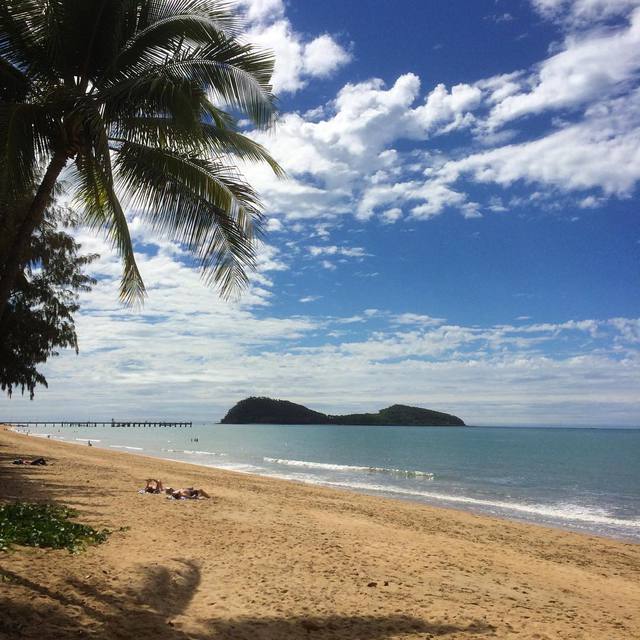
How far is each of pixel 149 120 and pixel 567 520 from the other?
1898cm

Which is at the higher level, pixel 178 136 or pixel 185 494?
pixel 178 136

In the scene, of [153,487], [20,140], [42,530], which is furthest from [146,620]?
[153,487]

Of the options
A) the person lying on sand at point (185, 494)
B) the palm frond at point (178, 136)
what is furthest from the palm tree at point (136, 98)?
the person lying on sand at point (185, 494)

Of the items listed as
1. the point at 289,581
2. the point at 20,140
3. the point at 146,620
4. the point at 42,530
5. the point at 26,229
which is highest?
the point at 20,140

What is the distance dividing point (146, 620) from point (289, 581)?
7.36ft

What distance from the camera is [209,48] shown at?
272 inches

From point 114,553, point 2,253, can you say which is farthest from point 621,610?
point 2,253

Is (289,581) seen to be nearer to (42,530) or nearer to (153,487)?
(42,530)

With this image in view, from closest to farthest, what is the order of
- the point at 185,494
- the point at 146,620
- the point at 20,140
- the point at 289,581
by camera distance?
the point at 146,620, the point at 20,140, the point at 289,581, the point at 185,494

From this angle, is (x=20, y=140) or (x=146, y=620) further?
(x=20, y=140)

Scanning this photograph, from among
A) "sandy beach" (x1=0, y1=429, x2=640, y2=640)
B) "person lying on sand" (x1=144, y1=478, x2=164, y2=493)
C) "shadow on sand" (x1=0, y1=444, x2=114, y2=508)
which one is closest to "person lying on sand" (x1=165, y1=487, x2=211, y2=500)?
"person lying on sand" (x1=144, y1=478, x2=164, y2=493)

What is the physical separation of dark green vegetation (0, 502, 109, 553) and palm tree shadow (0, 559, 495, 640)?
1.28 metres

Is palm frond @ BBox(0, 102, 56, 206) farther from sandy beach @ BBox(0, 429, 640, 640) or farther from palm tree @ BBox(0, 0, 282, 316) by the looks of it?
sandy beach @ BBox(0, 429, 640, 640)

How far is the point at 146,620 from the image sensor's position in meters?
4.84
